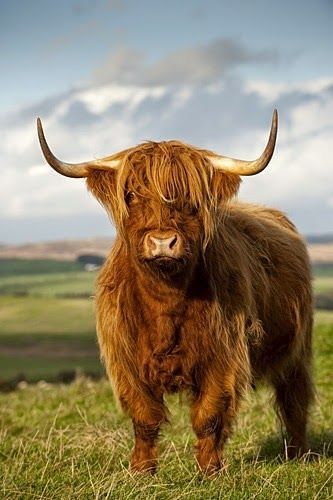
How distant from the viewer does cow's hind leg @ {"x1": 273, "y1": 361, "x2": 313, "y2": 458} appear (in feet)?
22.5

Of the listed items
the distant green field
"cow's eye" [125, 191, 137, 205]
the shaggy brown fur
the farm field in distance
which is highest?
"cow's eye" [125, 191, 137, 205]

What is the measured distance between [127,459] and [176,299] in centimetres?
136

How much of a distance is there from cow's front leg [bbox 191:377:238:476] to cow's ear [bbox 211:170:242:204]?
1.10 m

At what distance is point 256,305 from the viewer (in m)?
5.83

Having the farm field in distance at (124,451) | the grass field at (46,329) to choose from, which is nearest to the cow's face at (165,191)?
the farm field in distance at (124,451)

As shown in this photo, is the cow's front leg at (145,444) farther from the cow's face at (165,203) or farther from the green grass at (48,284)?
the green grass at (48,284)

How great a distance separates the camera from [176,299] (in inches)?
202

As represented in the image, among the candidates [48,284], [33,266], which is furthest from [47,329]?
[33,266]

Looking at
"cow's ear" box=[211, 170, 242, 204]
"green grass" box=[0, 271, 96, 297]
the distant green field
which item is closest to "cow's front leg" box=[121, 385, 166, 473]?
"cow's ear" box=[211, 170, 242, 204]

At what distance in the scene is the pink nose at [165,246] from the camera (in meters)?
4.66

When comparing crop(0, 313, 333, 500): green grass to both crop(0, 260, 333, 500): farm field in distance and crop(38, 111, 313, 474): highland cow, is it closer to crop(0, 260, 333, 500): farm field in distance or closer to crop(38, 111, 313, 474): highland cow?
crop(0, 260, 333, 500): farm field in distance

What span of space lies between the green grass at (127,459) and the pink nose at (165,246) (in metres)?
1.17

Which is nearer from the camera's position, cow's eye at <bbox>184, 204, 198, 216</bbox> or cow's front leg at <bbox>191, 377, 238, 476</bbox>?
cow's eye at <bbox>184, 204, 198, 216</bbox>

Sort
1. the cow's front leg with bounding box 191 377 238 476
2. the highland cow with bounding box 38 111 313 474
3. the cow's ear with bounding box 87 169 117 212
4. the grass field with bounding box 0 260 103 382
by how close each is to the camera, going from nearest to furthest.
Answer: the highland cow with bounding box 38 111 313 474, the cow's ear with bounding box 87 169 117 212, the cow's front leg with bounding box 191 377 238 476, the grass field with bounding box 0 260 103 382
